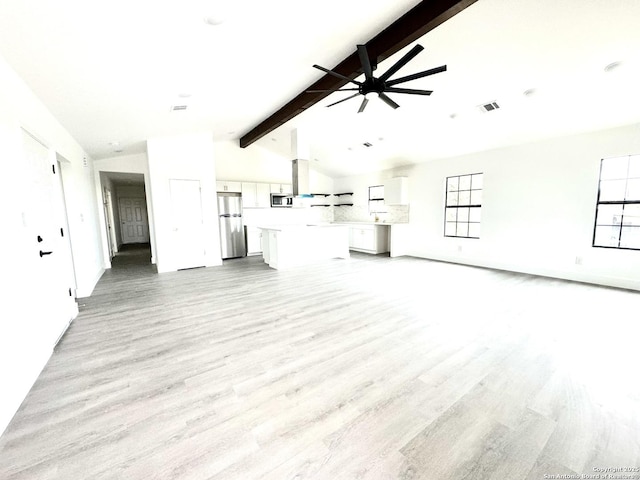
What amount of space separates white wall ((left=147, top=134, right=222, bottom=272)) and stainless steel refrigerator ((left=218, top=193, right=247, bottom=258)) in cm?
88

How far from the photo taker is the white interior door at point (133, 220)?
10312 mm

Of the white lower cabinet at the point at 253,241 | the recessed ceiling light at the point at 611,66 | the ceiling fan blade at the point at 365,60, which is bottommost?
the white lower cabinet at the point at 253,241

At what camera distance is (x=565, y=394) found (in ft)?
5.93

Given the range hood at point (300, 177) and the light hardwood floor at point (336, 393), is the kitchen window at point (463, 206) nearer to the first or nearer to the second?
the light hardwood floor at point (336, 393)

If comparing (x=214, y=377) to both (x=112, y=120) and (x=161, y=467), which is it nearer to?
(x=161, y=467)

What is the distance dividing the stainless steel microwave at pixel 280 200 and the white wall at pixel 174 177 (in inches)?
82.7

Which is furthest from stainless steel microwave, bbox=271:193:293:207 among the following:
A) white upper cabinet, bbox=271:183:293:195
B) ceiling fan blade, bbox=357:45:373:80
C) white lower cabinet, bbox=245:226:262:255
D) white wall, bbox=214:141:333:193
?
ceiling fan blade, bbox=357:45:373:80

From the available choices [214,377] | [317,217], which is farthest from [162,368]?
[317,217]

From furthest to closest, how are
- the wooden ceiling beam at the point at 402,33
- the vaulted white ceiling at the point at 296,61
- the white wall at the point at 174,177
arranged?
the white wall at the point at 174,177 < the wooden ceiling beam at the point at 402,33 < the vaulted white ceiling at the point at 296,61

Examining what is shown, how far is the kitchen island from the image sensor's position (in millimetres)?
5707

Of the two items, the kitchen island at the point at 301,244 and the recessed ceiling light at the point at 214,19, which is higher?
the recessed ceiling light at the point at 214,19

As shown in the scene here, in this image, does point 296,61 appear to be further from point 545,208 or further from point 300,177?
point 545,208

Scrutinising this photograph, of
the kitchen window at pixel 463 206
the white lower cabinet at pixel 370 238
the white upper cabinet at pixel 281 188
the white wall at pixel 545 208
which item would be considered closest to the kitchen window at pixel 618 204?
→ the white wall at pixel 545 208

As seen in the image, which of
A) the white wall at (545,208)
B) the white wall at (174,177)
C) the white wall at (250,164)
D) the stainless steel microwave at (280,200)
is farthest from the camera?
the stainless steel microwave at (280,200)
